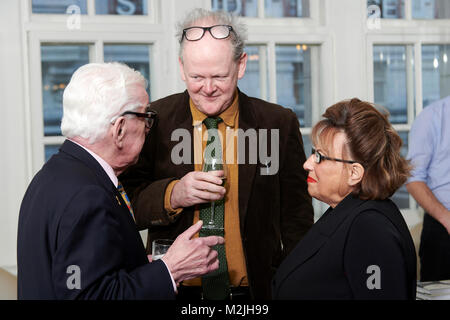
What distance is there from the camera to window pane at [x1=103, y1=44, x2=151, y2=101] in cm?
326

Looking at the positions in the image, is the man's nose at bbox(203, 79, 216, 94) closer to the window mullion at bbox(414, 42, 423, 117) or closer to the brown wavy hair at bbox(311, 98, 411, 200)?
the brown wavy hair at bbox(311, 98, 411, 200)

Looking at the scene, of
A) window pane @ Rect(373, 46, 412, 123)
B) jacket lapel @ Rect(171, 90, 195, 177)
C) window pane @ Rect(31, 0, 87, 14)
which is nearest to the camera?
jacket lapel @ Rect(171, 90, 195, 177)

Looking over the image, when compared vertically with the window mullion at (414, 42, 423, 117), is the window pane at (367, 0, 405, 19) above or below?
above

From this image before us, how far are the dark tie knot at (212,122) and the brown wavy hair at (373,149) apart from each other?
19.0 inches

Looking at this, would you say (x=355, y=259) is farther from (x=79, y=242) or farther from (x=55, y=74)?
(x=55, y=74)

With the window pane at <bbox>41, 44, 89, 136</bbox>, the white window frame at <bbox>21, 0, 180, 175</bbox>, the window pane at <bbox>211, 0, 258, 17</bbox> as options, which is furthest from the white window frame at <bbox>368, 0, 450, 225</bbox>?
the window pane at <bbox>41, 44, 89, 136</bbox>

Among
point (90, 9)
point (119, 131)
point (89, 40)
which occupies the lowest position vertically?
point (119, 131)

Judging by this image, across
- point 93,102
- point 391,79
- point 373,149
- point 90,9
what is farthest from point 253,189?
point 391,79

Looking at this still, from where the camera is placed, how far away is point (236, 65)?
1.91m

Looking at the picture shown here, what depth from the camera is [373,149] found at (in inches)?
63.0

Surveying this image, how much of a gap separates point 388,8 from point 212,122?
93.2 inches

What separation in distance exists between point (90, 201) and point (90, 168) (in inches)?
6.0

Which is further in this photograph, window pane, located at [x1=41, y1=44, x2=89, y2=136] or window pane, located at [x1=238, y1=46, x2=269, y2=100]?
window pane, located at [x1=238, y1=46, x2=269, y2=100]

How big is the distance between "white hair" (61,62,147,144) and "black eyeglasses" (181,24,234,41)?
465 mm
